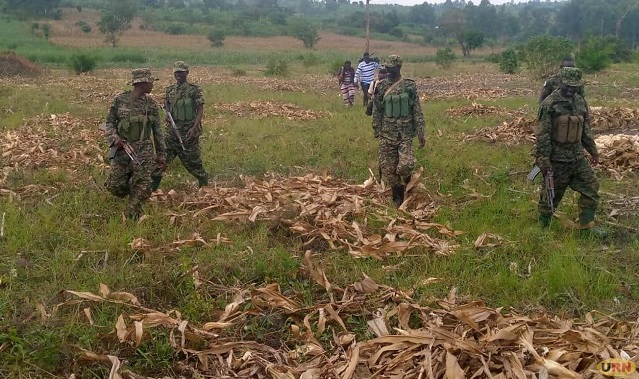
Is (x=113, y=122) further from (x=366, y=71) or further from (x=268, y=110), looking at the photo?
(x=366, y=71)

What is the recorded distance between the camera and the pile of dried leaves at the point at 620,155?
347 inches

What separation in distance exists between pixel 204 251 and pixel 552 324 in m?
3.31

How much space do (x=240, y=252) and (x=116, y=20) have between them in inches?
2035

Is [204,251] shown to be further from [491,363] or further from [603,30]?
[603,30]

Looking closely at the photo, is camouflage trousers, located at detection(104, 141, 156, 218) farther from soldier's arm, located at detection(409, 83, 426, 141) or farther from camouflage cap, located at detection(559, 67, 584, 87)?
camouflage cap, located at detection(559, 67, 584, 87)

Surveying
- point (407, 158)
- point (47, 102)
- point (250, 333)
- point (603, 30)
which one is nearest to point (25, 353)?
point (250, 333)

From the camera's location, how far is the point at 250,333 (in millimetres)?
4477

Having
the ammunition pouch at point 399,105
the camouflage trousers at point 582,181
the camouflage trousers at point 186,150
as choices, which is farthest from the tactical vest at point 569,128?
the camouflage trousers at point 186,150

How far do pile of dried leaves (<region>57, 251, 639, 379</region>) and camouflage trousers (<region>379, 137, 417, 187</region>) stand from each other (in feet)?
8.90

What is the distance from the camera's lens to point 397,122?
Answer: 7.47 m

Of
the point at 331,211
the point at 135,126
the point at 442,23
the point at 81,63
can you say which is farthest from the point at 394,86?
the point at 442,23

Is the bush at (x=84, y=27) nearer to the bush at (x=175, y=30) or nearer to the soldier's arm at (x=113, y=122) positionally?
the bush at (x=175, y=30)

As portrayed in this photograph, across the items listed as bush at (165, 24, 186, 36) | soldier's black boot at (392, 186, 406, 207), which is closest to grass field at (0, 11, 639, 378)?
soldier's black boot at (392, 186, 406, 207)

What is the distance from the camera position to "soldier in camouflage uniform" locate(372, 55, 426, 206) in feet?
24.3
